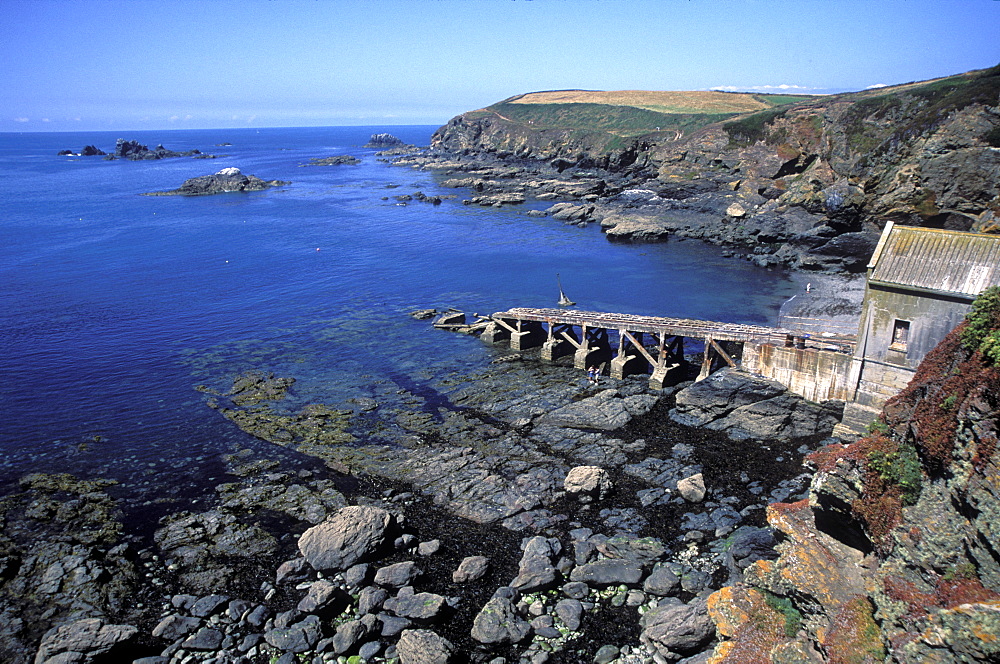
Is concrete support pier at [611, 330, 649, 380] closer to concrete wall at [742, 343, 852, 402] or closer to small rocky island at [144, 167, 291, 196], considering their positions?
concrete wall at [742, 343, 852, 402]

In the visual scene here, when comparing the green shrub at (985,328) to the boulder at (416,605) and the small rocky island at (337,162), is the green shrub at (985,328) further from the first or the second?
the small rocky island at (337,162)

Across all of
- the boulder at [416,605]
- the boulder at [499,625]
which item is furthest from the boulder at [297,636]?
the boulder at [499,625]

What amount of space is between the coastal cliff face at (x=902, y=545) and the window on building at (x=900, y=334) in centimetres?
994

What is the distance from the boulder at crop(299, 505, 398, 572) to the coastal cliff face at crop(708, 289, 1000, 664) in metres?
10.6

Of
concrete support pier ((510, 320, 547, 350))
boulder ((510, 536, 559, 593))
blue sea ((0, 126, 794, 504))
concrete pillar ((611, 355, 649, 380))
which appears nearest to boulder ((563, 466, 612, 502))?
boulder ((510, 536, 559, 593))

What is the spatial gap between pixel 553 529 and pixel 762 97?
162m

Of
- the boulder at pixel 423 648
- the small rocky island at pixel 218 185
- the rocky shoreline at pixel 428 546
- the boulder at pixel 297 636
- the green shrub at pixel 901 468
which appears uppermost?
the green shrub at pixel 901 468

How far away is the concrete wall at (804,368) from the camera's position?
92.9 ft

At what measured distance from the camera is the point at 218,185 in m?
122

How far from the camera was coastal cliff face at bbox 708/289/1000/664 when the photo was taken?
10500 mm

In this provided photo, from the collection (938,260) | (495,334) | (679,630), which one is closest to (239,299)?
(495,334)

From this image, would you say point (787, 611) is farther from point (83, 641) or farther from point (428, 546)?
point (83, 641)

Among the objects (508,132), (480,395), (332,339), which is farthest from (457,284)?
(508,132)

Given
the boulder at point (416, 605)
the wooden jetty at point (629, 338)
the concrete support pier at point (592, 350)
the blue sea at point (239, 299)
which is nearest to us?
the boulder at point (416, 605)
